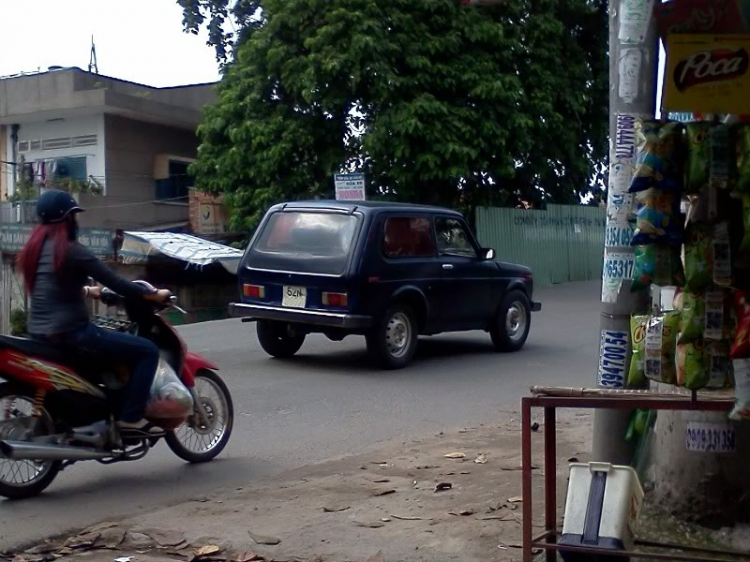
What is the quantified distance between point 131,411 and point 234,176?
17.9 m

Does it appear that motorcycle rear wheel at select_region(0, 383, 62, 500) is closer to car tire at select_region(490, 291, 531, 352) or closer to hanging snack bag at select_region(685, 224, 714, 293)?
hanging snack bag at select_region(685, 224, 714, 293)

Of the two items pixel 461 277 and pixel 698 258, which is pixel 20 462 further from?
pixel 461 277

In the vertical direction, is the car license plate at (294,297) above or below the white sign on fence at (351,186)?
below

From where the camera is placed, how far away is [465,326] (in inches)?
522

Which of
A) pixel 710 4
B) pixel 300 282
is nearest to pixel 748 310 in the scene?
pixel 710 4

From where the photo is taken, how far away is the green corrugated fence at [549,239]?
25.9 metres

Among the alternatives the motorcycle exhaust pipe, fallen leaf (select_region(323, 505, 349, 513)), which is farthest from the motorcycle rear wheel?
fallen leaf (select_region(323, 505, 349, 513))

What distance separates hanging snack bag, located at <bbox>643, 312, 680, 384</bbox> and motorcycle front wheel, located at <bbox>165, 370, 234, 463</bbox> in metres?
3.93

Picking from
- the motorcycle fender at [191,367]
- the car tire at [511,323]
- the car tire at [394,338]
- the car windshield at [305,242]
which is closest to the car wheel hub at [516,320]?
the car tire at [511,323]

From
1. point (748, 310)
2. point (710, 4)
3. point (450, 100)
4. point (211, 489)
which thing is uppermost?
point (450, 100)

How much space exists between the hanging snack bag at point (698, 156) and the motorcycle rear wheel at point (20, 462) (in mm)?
4237

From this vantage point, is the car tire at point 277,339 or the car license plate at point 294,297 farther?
the car tire at point 277,339

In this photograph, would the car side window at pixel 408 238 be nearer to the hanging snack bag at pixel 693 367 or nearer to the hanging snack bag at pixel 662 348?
the hanging snack bag at pixel 662 348

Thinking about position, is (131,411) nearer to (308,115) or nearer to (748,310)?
(748,310)
